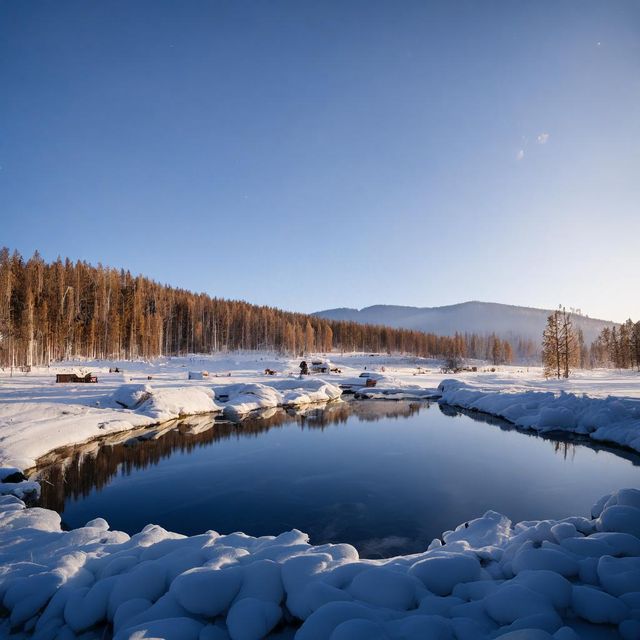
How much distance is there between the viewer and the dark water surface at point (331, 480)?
28.7 ft

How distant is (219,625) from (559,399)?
79.0ft

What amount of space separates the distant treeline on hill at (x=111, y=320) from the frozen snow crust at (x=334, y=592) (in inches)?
1743

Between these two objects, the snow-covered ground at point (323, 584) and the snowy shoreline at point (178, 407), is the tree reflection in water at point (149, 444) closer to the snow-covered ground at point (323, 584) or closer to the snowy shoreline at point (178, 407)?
the snowy shoreline at point (178, 407)

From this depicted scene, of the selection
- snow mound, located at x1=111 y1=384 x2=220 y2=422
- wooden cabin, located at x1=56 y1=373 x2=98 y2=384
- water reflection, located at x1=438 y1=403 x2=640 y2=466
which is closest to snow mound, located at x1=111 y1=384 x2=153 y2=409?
snow mound, located at x1=111 y1=384 x2=220 y2=422

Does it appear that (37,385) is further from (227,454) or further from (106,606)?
(106,606)

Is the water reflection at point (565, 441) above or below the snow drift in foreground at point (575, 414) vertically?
below

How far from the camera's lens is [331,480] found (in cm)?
1179

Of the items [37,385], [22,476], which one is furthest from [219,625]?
[37,385]

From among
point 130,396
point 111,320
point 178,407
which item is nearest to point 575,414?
point 178,407

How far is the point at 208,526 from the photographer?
27.8 ft

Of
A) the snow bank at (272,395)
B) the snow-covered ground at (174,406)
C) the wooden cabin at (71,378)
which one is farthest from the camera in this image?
the wooden cabin at (71,378)

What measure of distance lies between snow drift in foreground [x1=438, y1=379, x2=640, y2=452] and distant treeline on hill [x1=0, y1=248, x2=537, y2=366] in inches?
1845

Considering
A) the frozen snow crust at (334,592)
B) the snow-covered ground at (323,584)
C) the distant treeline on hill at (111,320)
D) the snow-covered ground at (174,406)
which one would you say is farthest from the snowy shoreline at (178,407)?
the distant treeline on hill at (111,320)

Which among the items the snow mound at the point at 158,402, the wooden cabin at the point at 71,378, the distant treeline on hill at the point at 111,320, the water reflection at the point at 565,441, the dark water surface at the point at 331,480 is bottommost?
the water reflection at the point at 565,441
